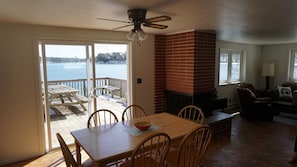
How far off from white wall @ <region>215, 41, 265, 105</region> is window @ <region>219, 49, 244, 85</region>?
0.17 m

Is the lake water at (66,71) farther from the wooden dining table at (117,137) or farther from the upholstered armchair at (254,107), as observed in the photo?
the upholstered armchair at (254,107)

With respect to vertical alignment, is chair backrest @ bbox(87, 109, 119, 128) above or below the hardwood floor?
above

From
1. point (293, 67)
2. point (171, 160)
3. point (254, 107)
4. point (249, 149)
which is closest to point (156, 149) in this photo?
point (171, 160)

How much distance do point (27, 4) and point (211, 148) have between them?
11.1ft

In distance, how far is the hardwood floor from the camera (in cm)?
309

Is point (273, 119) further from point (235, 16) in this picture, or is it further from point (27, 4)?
point (27, 4)

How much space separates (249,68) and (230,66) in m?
1.03

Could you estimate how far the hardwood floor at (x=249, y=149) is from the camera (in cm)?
309

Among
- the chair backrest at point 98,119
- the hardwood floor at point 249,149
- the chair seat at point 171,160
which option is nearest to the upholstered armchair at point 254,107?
the hardwood floor at point 249,149

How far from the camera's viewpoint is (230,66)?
21.0ft

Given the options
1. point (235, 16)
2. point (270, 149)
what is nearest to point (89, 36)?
point (235, 16)

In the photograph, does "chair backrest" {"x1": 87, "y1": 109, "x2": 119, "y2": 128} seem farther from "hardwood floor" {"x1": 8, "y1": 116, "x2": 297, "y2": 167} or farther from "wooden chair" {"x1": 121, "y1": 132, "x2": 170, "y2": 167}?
"wooden chair" {"x1": 121, "y1": 132, "x2": 170, "y2": 167}

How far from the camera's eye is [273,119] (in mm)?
5305

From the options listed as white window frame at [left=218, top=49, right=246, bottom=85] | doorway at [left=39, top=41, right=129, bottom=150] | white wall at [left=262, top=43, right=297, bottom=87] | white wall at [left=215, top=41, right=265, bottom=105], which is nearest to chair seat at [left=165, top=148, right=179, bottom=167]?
doorway at [left=39, top=41, right=129, bottom=150]
